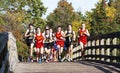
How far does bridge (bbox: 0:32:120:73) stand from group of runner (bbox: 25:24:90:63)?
1002mm

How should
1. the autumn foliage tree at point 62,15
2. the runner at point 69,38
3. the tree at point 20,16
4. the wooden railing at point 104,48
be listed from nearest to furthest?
the wooden railing at point 104,48, the runner at point 69,38, the tree at point 20,16, the autumn foliage tree at point 62,15

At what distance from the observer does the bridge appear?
13023 millimetres

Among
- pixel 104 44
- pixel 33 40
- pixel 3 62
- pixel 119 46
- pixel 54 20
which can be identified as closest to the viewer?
pixel 3 62

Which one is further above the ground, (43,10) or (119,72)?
(43,10)

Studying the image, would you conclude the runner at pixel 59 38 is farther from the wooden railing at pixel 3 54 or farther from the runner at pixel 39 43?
A: the wooden railing at pixel 3 54

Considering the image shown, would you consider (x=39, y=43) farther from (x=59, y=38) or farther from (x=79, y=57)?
(x=79, y=57)

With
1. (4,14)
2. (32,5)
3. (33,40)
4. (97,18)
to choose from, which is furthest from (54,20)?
(33,40)

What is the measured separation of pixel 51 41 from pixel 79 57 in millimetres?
4697

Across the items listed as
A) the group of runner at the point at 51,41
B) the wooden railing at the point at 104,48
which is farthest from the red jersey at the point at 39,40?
the wooden railing at the point at 104,48

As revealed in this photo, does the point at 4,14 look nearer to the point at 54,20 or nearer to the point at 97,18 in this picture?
the point at 97,18

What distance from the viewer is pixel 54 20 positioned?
402 ft

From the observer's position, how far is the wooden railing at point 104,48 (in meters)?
17.4

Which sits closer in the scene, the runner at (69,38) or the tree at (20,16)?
the runner at (69,38)

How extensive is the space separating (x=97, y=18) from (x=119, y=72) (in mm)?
89028
